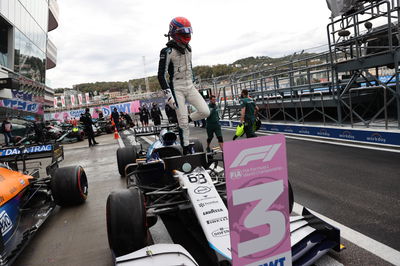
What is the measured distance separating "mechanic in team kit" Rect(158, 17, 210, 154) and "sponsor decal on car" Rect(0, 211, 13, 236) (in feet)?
7.05

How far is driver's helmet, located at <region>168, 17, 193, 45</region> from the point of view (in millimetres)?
3789

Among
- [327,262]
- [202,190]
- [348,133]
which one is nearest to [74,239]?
[202,190]

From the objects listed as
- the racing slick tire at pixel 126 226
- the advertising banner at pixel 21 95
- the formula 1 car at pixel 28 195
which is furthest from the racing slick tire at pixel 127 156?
the advertising banner at pixel 21 95

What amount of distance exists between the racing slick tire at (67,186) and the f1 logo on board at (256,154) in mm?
3626

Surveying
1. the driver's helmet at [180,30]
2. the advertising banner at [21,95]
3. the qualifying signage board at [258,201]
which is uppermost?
the advertising banner at [21,95]

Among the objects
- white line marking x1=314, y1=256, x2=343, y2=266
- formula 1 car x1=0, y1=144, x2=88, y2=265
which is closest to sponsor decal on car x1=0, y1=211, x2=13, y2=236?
formula 1 car x1=0, y1=144, x2=88, y2=265

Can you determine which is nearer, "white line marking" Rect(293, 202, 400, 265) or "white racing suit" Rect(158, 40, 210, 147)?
"white line marking" Rect(293, 202, 400, 265)

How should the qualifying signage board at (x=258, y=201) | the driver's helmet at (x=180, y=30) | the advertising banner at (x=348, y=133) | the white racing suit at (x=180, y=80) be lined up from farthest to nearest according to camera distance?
1. the advertising banner at (x=348, y=133)
2. the white racing suit at (x=180, y=80)
3. the driver's helmet at (x=180, y=30)
4. the qualifying signage board at (x=258, y=201)

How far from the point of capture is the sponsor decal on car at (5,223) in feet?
10.3

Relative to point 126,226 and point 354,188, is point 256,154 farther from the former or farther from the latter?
point 354,188

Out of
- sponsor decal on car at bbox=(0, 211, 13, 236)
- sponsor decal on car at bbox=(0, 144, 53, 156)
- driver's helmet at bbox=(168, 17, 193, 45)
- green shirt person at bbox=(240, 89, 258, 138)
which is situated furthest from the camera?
green shirt person at bbox=(240, 89, 258, 138)

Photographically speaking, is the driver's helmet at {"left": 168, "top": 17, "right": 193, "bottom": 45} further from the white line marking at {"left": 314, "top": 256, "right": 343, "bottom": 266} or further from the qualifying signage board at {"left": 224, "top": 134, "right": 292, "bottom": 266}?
the white line marking at {"left": 314, "top": 256, "right": 343, "bottom": 266}

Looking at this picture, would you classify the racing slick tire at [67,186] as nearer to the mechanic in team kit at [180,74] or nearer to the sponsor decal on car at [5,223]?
the sponsor decal on car at [5,223]

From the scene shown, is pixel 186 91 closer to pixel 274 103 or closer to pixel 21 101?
pixel 274 103
